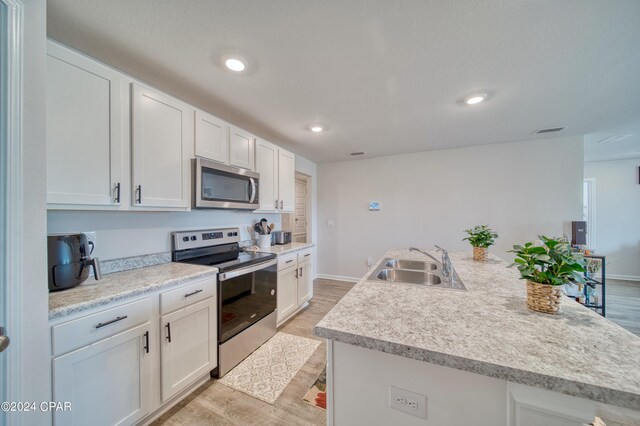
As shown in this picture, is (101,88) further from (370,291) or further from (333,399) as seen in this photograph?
(333,399)

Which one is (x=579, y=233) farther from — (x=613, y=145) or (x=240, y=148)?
(x=240, y=148)

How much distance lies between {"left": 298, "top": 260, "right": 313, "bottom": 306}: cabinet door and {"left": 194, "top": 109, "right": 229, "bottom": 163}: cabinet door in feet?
5.44

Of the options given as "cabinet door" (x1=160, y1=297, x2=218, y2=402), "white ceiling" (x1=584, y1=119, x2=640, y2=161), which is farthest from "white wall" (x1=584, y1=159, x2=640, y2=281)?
"cabinet door" (x1=160, y1=297, x2=218, y2=402)

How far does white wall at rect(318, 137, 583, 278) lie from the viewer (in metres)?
3.24

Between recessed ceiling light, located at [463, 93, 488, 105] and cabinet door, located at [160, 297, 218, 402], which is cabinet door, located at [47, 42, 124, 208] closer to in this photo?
cabinet door, located at [160, 297, 218, 402]

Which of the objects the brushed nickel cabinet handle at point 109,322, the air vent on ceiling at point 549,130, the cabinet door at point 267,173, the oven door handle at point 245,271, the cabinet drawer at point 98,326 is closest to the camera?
the cabinet drawer at point 98,326

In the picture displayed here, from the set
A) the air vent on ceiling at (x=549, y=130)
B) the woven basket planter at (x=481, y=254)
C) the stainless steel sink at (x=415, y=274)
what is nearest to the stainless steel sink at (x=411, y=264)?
the stainless steel sink at (x=415, y=274)

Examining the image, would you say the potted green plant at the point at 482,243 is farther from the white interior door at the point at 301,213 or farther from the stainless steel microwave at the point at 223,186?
the white interior door at the point at 301,213

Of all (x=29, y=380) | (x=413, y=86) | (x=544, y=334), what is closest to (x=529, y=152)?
(x=413, y=86)

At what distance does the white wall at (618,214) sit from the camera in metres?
4.40

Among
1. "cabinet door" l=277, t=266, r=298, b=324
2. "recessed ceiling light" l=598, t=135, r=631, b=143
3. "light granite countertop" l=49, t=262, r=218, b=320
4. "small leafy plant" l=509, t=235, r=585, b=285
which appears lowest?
"cabinet door" l=277, t=266, r=298, b=324

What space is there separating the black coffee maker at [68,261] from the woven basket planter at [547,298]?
2339mm

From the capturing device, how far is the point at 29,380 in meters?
0.93

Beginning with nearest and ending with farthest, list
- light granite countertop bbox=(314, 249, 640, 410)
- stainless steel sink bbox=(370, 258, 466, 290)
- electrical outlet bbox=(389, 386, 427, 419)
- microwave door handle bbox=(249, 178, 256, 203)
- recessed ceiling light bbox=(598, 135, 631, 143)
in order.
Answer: light granite countertop bbox=(314, 249, 640, 410) < electrical outlet bbox=(389, 386, 427, 419) < stainless steel sink bbox=(370, 258, 466, 290) < microwave door handle bbox=(249, 178, 256, 203) < recessed ceiling light bbox=(598, 135, 631, 143)
